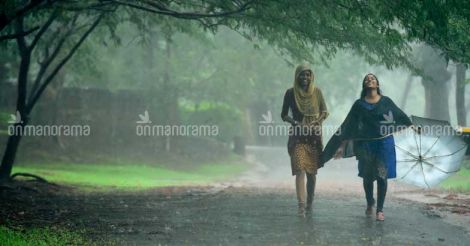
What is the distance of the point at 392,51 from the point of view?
41.0ft

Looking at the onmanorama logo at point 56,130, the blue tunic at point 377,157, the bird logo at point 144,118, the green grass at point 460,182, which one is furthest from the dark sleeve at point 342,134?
the bird logo at point 144,118

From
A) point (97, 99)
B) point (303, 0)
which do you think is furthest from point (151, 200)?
point (97, 99)

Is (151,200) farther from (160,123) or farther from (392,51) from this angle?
(160,123)

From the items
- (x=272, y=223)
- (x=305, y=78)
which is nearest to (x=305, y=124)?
(x=305, y=78)

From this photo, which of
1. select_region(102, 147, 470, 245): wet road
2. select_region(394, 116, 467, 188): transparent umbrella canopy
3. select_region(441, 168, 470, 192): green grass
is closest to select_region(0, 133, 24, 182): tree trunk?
select_region(102, 147, 470, 245): wet road

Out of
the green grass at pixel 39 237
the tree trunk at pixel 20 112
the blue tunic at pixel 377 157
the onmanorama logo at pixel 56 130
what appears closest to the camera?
the green grass at pixel 39 237

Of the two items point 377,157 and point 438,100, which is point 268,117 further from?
point 377,157

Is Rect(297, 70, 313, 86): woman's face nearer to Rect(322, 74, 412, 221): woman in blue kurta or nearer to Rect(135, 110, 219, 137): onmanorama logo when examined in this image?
Rect(322, 74, 412, 221): woman in blue kurta

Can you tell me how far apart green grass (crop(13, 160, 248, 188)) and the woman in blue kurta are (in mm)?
9356

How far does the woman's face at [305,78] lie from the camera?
9.75 m

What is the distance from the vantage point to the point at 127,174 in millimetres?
22547

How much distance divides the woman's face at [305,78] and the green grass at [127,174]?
883 cm

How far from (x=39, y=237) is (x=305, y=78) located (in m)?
4.85

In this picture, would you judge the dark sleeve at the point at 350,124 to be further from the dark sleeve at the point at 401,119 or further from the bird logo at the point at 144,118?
the bird logo at the point at 144,118
